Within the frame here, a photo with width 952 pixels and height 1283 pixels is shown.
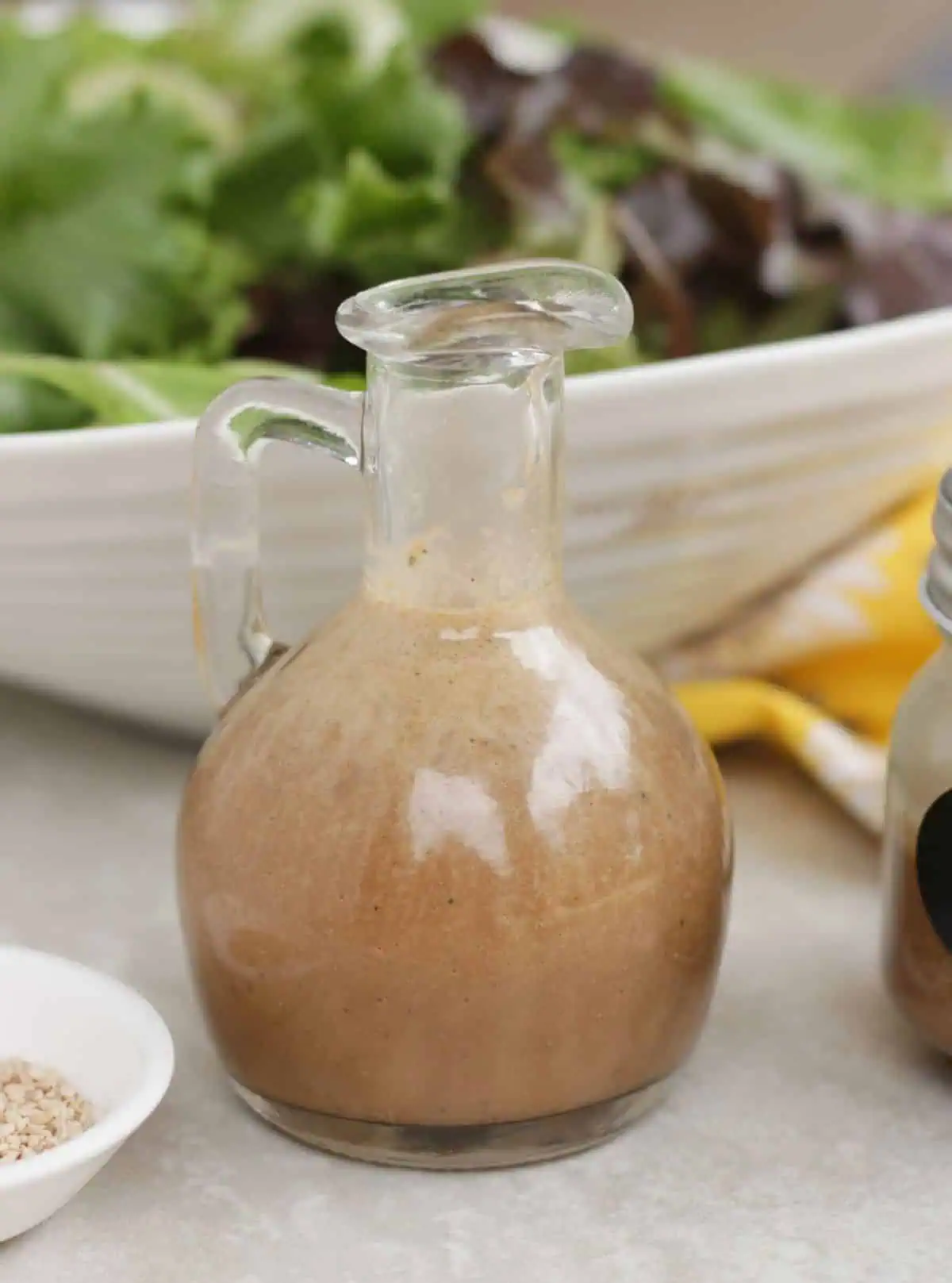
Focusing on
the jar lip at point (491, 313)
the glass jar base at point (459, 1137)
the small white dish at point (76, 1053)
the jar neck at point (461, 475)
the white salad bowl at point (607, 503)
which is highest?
the jar lip at point (491, 313)

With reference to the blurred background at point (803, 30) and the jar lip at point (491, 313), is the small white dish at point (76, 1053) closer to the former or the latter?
the jar lip at point (491, 313)

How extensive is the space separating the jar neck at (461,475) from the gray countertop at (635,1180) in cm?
20

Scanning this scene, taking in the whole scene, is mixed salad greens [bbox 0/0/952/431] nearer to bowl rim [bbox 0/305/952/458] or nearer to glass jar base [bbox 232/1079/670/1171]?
bowl rim [bbox 0/305/952/458]

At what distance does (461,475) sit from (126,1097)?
231 millimetres

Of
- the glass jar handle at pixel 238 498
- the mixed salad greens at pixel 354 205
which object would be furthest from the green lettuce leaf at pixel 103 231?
the glass jar handle at pixel 238 498

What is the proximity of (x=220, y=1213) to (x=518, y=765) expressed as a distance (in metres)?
0.18

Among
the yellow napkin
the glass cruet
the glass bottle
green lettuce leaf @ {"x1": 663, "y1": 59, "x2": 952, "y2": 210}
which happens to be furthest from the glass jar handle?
green lettuce leaf @ {"x1": 663, "y1": 59, "x2": 952, "y2": 210}

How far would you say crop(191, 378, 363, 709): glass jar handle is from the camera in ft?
2.14

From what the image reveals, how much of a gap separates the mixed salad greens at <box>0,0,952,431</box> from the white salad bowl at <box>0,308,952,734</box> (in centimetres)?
5

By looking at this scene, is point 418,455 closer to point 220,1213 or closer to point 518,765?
point 518,765

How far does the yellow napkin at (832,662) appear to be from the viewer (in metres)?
0.92

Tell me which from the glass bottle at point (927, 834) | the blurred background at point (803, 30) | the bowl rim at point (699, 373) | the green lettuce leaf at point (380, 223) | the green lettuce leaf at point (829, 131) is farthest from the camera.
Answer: the blurred background at point (803, 30)

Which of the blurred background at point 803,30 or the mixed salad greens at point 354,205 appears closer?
the mixed salad greens at point 354,205

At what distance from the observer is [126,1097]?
592mm
